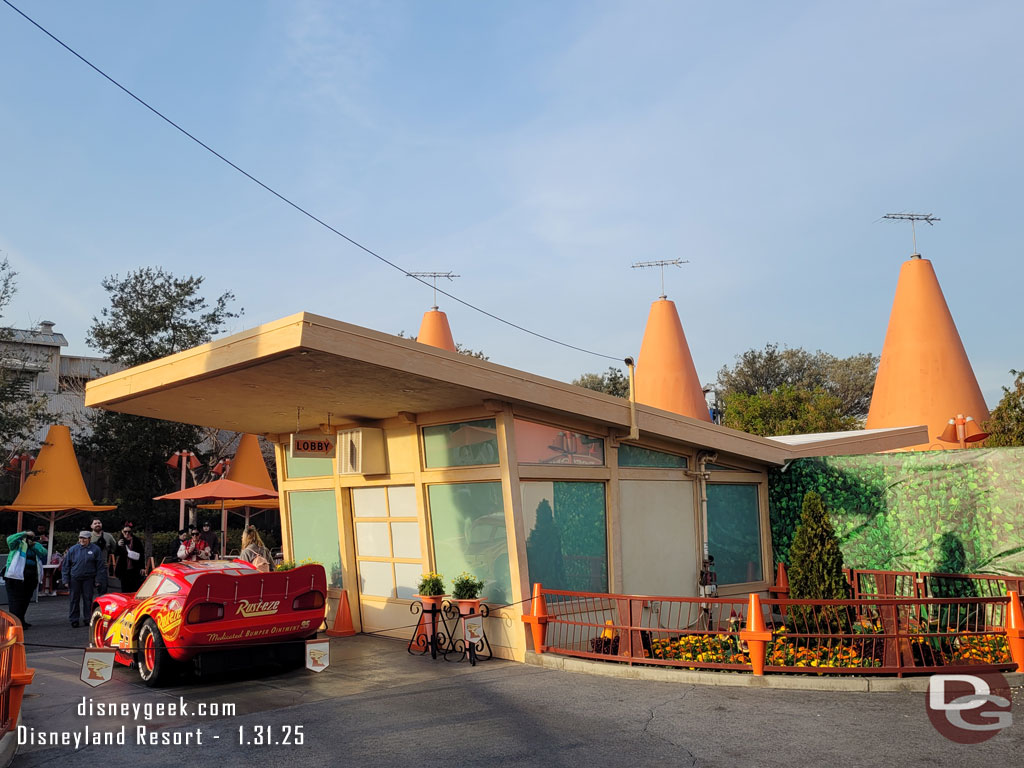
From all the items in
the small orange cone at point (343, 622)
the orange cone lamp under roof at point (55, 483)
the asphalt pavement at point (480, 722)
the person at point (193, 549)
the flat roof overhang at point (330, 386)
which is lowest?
the small orange cone at point (343, 622)

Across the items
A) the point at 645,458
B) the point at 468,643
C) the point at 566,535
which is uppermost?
the point at 645,458

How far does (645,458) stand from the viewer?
12.4 meters

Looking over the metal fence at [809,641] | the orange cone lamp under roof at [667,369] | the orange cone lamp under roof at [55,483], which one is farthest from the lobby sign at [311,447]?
the orange cone lamp under roof at [667,369]

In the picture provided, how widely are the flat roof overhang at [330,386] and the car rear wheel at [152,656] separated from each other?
2794mm

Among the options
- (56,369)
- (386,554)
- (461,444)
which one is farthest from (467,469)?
(56,369)

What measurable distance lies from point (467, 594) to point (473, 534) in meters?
0.92

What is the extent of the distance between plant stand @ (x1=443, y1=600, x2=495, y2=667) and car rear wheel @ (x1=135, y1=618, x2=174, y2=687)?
327 centimetres

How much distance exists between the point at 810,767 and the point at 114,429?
80.0 feet

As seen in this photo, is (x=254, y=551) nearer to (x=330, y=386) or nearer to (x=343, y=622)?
(x=343, y=622)

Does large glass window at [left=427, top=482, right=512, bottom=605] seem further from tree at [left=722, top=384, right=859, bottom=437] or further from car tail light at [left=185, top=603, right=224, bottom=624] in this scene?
tree at [left=722, top=384, right=859, bottom=437]

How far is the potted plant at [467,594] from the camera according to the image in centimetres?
1030

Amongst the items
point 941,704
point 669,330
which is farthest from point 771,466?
point 669,330

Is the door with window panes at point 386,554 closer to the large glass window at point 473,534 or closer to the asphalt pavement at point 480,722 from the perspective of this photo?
the large glass window at point 473,534

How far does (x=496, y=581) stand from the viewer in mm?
10664
